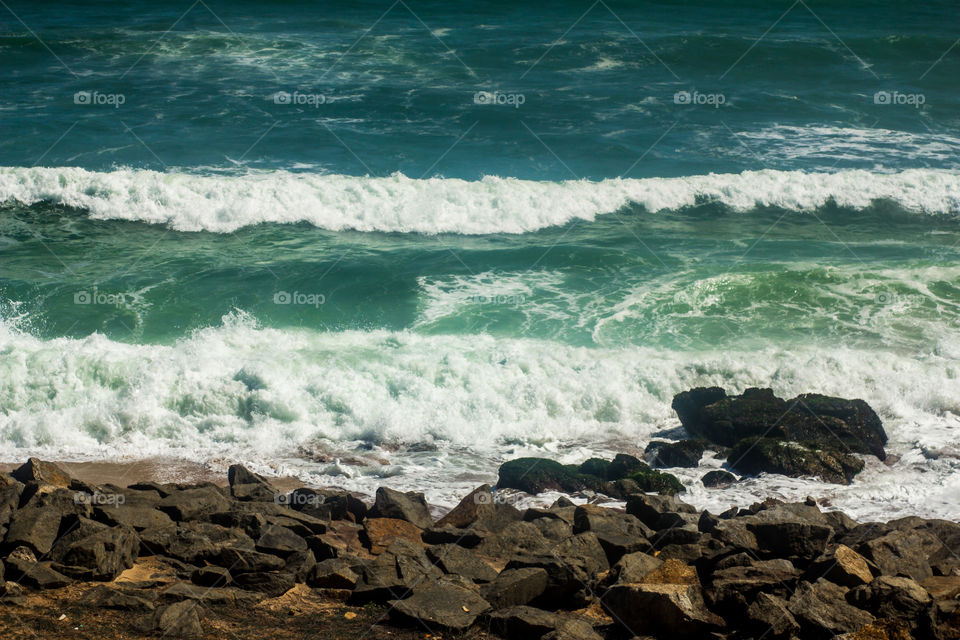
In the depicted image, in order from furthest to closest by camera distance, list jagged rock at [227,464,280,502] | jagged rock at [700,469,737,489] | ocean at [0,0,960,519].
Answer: ocean at [0,0,960,519], jagged rock at [700,469,737,489], jagged rock at [227,464,280,502]

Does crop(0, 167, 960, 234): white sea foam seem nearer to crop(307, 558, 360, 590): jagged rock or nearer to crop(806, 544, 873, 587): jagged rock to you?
crop(307, 558, 360, 590): jagged rock

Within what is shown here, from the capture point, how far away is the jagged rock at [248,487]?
1040 cm

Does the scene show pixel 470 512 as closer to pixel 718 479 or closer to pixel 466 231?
pixel 718 479

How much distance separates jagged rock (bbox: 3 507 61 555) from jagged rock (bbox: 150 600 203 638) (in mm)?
1734

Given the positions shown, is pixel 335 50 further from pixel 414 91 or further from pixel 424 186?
pixel 424 186

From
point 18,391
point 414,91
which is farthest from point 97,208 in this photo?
point 414,91

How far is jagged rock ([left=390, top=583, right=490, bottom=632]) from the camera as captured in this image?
7.33 meters

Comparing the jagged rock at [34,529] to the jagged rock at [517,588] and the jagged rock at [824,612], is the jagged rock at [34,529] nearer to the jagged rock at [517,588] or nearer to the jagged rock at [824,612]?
the jagged rock at [517,588]

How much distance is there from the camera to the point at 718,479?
1188 centimetres

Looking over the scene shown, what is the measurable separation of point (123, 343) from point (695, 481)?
1023 cm

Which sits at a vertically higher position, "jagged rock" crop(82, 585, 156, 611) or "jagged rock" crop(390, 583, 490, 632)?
"jagged rock" crop(82, 585, 156, 611)

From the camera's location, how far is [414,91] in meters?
29.7

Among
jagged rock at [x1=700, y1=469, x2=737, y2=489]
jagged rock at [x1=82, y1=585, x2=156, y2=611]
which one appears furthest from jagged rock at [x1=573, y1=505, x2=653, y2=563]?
jagged rock at [x1=82, y1=585, x2=156, y2=611]

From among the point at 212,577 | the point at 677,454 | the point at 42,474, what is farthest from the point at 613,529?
the point at 42,474
